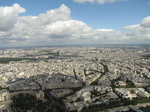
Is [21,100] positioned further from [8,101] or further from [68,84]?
[68,84]

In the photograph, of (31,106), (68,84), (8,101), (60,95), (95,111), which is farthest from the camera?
(68,84)

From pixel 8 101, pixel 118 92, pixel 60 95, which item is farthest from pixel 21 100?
pixel 118 92

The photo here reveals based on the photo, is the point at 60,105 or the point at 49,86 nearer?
the point at 60,105

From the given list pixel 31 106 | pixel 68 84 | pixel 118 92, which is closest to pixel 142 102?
pixel 118 92

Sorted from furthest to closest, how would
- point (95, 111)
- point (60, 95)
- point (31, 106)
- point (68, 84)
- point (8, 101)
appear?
point (68, 84) < point (60, 95) < point (8, 101) < point (31, 106) < point (95, 111)

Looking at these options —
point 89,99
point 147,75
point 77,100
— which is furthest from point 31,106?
point 147,75

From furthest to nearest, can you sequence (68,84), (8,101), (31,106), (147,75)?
(147,75) < (68,84) < (8,101) < (31,106)

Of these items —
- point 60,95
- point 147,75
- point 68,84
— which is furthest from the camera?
point 147,75

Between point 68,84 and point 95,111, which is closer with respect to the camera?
point 95,111

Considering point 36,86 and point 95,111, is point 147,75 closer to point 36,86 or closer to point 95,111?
point 95,111
